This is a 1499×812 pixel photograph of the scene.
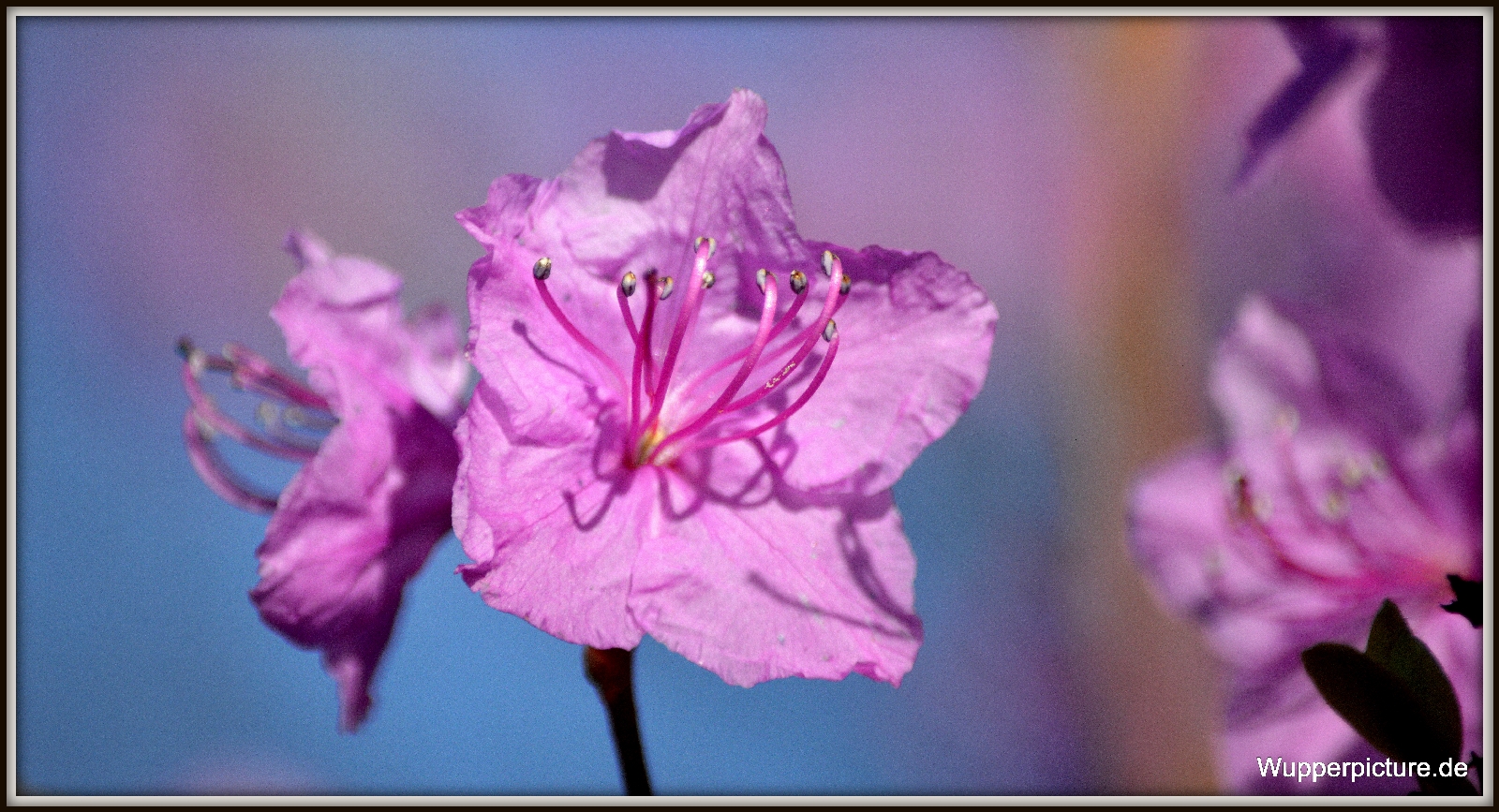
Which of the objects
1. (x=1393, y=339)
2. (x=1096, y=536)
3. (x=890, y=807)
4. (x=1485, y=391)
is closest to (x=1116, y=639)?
(x=1096, y=536)

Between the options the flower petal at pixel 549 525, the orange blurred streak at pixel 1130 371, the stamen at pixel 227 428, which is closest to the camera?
the flower petal at pixel 549 525

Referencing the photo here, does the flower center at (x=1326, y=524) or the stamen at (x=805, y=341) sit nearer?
the stamen at (x=805, y=341)

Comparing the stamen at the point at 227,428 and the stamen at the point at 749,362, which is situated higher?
the stamen at the point at 749,362

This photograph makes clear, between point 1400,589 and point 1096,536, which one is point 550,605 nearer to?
point 1400,589

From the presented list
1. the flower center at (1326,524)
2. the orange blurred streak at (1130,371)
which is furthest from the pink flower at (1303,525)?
the orange blurred streak at (1130,371)

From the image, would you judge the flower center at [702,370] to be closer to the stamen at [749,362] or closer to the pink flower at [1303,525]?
the stamen at [749,362]

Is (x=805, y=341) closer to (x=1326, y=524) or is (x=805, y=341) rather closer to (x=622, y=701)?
(x=622, y=701)
